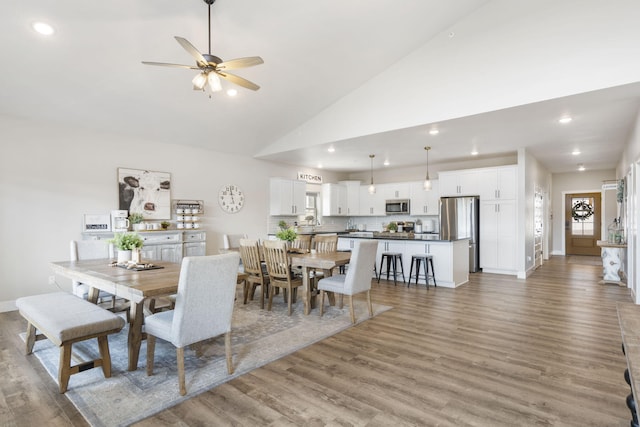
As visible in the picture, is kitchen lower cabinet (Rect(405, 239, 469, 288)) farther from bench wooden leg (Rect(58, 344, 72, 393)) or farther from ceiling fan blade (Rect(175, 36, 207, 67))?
bench wooden leg (Rect(58, 344, 72, 393))

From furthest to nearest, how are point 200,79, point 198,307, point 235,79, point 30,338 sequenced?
point 235,79 → point 200,79 → point 30,338 → point 198,307

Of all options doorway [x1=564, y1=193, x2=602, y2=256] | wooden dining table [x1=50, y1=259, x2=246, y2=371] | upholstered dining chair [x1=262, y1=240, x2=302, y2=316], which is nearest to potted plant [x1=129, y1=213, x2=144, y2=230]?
wooden dining table [x1=50, y1=259, x2=246, y2=371]

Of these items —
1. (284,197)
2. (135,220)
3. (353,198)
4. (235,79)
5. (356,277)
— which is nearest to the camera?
(235,79)

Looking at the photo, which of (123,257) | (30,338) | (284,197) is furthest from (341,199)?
(30,338)

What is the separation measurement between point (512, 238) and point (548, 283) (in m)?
1.14

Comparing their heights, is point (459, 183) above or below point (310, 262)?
above

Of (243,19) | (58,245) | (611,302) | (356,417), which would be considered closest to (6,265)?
(58,245)

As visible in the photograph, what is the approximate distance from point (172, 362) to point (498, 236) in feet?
22.2

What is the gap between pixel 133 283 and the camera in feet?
8.32

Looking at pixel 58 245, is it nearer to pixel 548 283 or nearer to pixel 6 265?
pixel 6 265

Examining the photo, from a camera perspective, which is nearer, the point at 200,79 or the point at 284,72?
the point at 200,79

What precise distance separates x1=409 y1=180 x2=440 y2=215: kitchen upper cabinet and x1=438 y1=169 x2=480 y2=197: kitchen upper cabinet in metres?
0.40

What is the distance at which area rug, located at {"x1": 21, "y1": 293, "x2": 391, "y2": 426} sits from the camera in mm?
2186

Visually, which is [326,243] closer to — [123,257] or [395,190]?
[123,257]
